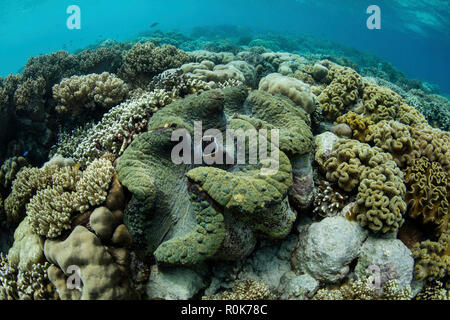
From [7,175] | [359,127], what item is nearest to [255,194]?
[359,127]

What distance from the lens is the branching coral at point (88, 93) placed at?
586 centimetres

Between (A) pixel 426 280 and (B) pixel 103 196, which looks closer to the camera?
(B) pixel 103 196

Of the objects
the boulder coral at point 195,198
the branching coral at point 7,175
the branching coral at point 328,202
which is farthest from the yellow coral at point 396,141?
the branching coral at point 7,175

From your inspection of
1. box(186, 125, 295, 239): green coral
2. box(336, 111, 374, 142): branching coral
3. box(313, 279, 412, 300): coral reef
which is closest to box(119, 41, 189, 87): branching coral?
box(186, 125, 295, 239): green coral

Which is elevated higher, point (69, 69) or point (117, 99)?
point (69, 69)

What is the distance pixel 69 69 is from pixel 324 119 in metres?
8.60

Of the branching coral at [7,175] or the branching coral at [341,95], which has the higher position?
the branching coral at [341,95]

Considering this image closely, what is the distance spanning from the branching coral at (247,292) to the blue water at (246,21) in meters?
32.1

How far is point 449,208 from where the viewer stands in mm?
3910

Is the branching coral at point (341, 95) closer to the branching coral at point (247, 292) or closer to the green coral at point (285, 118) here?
the green coral at point (285, 118)
